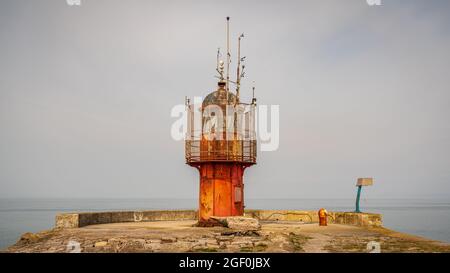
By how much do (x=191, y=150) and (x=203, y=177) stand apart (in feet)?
4.37

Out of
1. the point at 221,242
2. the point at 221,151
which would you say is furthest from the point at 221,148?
the point at 221,242

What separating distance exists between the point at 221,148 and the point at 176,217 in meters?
6.87

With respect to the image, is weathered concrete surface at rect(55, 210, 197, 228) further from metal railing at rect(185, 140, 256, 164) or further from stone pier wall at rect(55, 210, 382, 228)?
metal railing at rect(185, 140, 256, 164)

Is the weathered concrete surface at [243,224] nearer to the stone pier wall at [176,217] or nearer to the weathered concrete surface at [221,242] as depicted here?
the weathered concrete surface at [221,242]

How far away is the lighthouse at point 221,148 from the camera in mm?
21891

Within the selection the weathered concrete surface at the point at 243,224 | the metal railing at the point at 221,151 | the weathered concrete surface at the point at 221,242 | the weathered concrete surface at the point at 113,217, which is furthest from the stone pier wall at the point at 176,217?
the weathered concrete surface at the point at 243,224

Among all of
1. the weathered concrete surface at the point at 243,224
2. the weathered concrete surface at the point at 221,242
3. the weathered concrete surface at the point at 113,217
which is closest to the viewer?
the weathered concrete surface at the point at 221,242

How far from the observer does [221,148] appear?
21875 millimetres

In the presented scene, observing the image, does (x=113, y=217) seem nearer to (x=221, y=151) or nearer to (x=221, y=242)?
(x=221, y=151)

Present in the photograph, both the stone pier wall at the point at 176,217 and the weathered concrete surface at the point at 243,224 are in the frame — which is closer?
the weathered concrete surface at the point at 243,224

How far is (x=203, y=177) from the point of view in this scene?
22.2 metres

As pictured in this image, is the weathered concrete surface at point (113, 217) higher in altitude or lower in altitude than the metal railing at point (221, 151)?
lower
